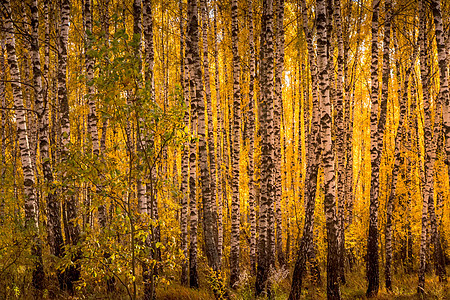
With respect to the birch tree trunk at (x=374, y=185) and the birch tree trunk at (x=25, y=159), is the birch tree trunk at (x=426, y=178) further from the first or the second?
the birch tree trunk at (x=25, y=159)

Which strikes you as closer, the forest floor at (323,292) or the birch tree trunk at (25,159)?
the birch tree trunk at (25,159)

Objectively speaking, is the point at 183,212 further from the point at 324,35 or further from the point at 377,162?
the point at 324,35

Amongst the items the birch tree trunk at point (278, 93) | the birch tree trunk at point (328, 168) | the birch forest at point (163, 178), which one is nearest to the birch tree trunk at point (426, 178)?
the birch forest at point (163, 178)

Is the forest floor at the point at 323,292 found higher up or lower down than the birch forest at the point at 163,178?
lower down

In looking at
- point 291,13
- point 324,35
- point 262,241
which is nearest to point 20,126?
point 262,241

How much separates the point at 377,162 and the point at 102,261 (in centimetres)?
709

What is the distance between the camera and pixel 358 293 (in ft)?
29.0

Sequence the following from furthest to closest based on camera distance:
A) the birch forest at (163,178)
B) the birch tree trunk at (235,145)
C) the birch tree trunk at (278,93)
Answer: the birch tree trunk at (235,145)
the birch tree trunk at (278,93)
the birch forest at (163,178)

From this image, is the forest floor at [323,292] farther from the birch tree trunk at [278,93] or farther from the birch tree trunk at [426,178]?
the birch tree trunk at [278,93]

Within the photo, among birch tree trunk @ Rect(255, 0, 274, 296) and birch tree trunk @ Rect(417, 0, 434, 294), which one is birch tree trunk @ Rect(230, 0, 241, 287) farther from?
birch tree trunk @ Rect(417, 0, 434, 294)

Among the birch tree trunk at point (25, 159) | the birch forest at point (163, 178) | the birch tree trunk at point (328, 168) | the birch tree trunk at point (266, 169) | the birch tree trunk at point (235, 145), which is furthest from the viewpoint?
the birch tree trunk at point (235, 145)

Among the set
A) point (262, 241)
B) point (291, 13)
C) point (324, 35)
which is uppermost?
point (291, 13)

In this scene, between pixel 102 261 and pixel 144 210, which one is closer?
pixel 102 261

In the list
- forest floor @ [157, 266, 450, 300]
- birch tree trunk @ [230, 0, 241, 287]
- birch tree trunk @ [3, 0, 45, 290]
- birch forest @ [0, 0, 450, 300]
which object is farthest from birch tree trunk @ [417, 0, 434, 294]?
birch tree trunk @ [3, 0, 45, 290]
